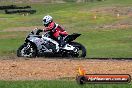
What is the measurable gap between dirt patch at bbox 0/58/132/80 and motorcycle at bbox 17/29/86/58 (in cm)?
255

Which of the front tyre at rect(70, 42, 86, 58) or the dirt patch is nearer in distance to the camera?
the dirt patch

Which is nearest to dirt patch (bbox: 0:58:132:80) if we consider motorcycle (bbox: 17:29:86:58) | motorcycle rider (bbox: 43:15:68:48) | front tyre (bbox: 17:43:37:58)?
front tyre (bbox: 17:43:37:58)

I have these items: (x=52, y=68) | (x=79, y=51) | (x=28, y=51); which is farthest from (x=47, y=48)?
(x=52, y=68)

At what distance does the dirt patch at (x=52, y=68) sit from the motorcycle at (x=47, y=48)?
255cm

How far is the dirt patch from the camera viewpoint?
57.9ft

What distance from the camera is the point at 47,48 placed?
964 inches

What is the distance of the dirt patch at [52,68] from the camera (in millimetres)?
17639

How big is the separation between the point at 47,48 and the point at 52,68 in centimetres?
534

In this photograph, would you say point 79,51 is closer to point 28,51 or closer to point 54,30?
point 54,30

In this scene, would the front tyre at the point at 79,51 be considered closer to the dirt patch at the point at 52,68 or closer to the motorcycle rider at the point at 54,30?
the motorcycle rider at the point at 54,30

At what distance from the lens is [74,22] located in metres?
53.9

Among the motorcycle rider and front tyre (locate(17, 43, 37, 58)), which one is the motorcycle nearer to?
front tyre (locate(17, 43, 37, 58))

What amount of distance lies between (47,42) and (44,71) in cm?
606

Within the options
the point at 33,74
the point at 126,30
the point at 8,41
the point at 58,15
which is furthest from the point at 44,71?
the point at 58,15
